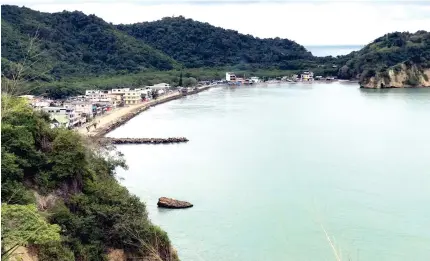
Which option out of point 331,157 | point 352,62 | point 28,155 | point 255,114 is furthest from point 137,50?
point 28,155

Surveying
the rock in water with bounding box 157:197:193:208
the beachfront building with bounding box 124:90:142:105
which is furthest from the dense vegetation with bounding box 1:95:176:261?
the beachfront building with bounding box 124:90:142:105

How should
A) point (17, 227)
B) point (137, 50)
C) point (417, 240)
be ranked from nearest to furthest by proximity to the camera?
point (17, 227)
point (417, 240)
point (137, 50)

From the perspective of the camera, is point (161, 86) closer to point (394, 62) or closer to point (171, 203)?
point (394, 62)

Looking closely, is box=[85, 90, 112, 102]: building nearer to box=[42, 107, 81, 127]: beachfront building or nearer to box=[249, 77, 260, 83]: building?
box=[42, 107, 81, 127]: beachfront building

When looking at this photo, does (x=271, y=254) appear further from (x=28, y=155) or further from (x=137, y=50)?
(x=137, y=50)

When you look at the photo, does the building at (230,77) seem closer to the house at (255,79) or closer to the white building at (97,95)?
the house at (255,79)
